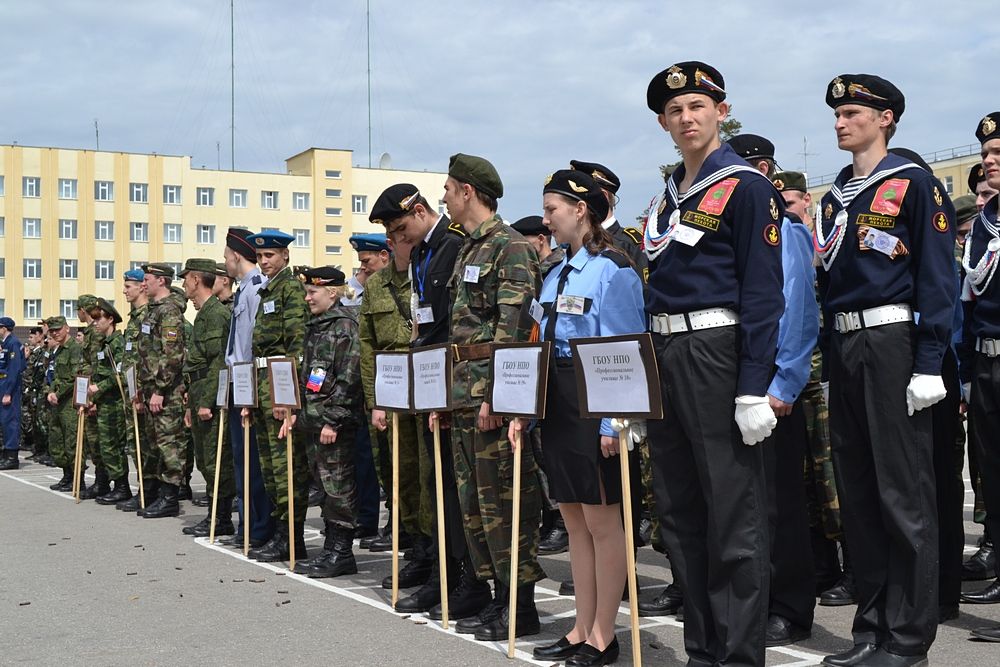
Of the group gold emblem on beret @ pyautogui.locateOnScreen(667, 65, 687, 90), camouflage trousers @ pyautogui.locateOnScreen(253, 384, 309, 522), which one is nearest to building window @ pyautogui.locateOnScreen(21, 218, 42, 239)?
camouflage trousers @ pyautogui.locateOnScreen(253, 384, 309, 522)

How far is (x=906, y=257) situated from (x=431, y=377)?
8.66 ft

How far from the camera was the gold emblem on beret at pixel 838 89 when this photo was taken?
17.3 feet

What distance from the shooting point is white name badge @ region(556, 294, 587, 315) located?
542 cm

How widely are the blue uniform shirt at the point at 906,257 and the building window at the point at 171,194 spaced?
67.9 meters

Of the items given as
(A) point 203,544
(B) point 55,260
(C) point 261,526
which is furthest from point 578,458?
(B) point 55,260

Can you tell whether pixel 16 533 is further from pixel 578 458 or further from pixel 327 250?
pixel 327 250

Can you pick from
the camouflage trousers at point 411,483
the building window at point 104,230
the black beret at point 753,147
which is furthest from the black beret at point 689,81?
the building window at point 104,230

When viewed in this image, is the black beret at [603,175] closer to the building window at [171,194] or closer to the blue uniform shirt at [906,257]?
the blue uniform shirt at [906,257]

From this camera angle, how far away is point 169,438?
11594 millimetres

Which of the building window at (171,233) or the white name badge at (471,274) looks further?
the building window at (171,233)

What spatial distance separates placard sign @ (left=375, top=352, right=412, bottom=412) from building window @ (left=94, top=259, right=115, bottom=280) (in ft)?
212

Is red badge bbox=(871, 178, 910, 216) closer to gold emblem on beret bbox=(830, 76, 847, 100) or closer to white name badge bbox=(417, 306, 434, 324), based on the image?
gold emblem on beret bbox=(830, 76, 847, 100)

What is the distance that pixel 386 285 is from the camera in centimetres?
782

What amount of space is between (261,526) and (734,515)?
220 inches
